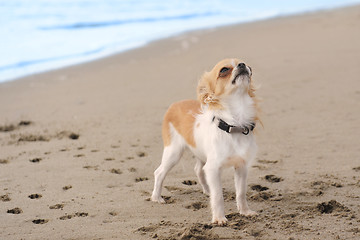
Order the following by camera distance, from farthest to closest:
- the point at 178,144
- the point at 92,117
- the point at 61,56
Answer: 1. the point at 61,56
2. the point at 92,117
3. the point at 178,144

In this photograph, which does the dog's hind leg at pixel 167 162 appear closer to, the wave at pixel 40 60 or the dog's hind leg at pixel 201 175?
the dog's hind leg at pixel 201 175

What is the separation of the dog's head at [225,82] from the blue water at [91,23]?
267 inches

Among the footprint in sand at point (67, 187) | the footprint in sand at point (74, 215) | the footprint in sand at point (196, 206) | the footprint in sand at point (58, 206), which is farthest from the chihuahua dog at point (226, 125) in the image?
the footprint in sand at point (67, 187)

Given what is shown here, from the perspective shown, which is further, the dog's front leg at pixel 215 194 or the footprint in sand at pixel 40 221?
the footprint in sand at pixel 40 221

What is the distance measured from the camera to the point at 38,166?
5.54 metres

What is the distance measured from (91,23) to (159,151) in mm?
12984

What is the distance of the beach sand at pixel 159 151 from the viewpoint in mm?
4082

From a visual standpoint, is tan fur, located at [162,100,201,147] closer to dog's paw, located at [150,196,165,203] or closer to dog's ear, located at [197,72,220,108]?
dog's ear, located at [197,72,220,108]

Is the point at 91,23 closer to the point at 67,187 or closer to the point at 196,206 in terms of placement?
the point at 67,187

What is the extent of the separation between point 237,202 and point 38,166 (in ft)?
7.53

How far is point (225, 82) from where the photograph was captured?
12.9ft

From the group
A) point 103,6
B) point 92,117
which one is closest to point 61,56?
point 92,117

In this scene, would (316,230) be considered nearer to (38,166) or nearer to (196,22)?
(38,166)

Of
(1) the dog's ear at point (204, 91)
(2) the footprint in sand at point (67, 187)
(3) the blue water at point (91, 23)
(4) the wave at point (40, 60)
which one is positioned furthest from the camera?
(3) the blue water at point (91, 23)
